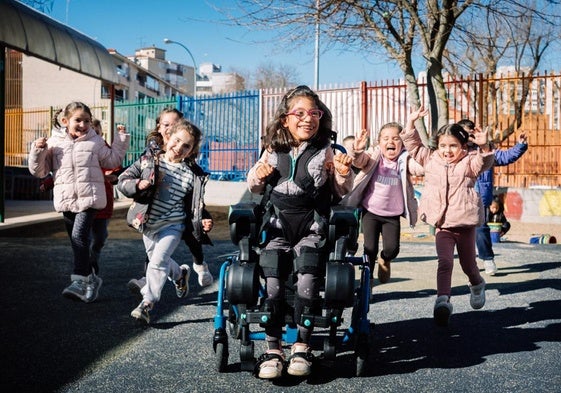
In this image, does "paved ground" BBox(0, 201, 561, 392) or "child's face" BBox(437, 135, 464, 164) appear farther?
"child's face" BBox(437, 135, 464, 164)

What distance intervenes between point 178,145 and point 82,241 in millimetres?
1231

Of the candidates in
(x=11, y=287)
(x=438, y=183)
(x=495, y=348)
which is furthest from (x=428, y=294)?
(x=11, y=287)

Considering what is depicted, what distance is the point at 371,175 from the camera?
550 centimetres

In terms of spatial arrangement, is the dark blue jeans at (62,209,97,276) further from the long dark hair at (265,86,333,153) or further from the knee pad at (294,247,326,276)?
the knee pad at (294,247,326,276)

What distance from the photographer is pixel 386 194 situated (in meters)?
5.46

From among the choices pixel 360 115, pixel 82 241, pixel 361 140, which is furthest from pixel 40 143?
pixel 360 115

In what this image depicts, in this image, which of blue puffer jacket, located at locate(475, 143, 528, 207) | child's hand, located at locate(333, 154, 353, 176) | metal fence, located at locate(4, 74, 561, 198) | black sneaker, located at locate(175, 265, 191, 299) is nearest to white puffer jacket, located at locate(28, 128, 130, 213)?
black sneaker, located at locate(175, 265, 191, 299)

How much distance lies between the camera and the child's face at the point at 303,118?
12.5ft

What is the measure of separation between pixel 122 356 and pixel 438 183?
265 centimetres

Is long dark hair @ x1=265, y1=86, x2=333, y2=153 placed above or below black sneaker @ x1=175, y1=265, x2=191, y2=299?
above

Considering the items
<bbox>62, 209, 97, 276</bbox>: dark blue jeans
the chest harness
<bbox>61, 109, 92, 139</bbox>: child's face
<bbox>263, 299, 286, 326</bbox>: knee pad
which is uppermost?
<bbox>61, 109, 92, 139</bbox>: child's face

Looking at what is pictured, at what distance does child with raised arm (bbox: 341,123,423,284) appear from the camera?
541cm

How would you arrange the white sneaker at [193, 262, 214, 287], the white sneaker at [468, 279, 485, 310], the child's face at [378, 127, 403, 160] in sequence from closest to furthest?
1. the white sneaker at [468, 279, 485, 310]
2. the child's face at [378, 127, 403, 160]
3. the white sneaker at [193, 262, 214, 287]

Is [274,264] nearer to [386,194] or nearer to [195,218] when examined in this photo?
[195,218]
